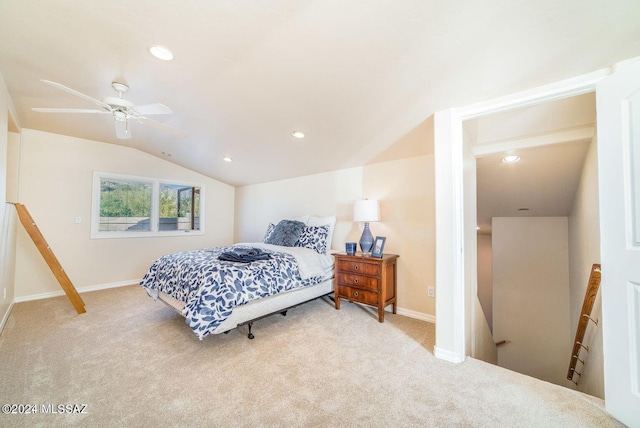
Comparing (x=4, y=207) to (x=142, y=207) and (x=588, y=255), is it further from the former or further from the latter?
(x=588, y=255)

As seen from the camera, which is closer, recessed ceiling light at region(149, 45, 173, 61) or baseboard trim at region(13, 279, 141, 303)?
recessed ceiling light at region(149, 45, 173, 61)

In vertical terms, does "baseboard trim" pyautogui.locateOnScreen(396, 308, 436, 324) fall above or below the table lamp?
below

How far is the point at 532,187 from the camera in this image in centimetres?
308

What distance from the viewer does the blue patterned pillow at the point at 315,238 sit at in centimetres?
355

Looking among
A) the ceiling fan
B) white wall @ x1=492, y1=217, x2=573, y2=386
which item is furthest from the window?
white wall @ x1=492, y1=217, x2=573, y2=386

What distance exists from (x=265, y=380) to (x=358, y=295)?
150 centimetres

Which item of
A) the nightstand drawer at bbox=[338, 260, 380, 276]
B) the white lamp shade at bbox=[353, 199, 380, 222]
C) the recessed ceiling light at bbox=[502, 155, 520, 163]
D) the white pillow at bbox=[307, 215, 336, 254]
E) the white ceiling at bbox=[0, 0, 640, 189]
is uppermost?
the white ceiling at bbox=[0, 0, 640, 189]

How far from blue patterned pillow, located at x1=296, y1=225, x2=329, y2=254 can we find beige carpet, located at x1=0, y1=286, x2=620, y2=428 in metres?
1.07

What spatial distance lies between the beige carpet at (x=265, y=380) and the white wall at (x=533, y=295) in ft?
7.30

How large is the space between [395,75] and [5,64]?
3.31 meters

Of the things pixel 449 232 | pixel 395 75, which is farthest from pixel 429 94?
pixel 449 232

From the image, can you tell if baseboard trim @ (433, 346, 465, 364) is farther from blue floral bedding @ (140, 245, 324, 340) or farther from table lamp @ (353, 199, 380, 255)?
blue floral bedding @ (140, 245, 324, 340)

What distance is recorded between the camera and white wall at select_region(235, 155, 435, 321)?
3.07 meters

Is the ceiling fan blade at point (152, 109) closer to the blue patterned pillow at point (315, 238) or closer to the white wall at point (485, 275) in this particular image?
the blue patterned pillow at point (315, 238)
